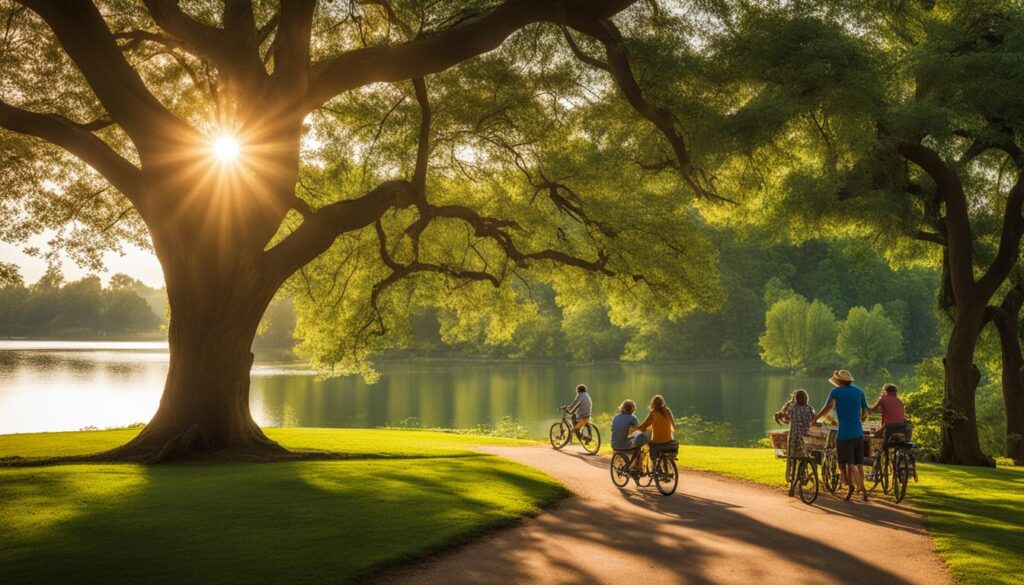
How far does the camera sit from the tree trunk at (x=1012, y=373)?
2355 cm

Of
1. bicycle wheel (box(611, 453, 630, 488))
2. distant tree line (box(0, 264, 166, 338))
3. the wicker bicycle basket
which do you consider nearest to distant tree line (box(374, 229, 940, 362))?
the wicker bicycle basket

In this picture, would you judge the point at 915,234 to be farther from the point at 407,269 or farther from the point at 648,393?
the point at 648,393

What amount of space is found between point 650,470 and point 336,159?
46.3 feet

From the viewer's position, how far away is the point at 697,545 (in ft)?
32.2

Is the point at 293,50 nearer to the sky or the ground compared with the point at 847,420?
A: nearer to the sky

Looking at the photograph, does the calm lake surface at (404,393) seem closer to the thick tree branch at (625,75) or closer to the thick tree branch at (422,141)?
the thick tree branch at (422,141)

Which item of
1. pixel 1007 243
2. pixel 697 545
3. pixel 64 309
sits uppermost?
pixel 64 309

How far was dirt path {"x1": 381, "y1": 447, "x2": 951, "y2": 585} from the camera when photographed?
844 cm

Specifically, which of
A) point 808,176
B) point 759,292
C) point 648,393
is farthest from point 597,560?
point 759,292

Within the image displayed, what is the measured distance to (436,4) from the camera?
18984 mm

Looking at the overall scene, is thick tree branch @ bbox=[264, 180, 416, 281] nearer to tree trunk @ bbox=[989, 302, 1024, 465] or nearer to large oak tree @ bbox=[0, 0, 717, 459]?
large oak tree @ bbox=[0, 0, 717, 459]

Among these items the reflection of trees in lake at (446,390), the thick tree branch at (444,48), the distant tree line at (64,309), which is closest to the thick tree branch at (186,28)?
the thick tree branch at (444,48)

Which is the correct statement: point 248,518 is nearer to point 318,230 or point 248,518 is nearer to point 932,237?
point 318,230

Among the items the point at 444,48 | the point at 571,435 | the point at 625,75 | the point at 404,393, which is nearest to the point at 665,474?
the point at 571,435
